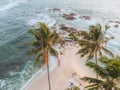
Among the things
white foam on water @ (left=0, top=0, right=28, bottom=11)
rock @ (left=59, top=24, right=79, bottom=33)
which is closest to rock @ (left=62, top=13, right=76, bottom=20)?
rock @ (left=59, top=24, right=79, bottom=33)

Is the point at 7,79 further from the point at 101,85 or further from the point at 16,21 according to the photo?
the point at 16,21

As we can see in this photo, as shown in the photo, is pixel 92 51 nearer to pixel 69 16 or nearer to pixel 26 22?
pixel 26 22

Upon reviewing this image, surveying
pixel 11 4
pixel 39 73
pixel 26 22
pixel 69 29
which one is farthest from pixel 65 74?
pixel 11 4

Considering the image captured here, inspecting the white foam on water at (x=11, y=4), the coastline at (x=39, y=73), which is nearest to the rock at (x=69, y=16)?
the white foam on water at (x=11, y=4)

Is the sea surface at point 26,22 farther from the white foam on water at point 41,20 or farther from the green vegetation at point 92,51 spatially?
the green vegetation at point 92,51

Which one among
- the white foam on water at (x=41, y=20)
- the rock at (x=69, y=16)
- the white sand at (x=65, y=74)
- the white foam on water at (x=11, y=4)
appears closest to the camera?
the white sand at (x=65, y=74)
